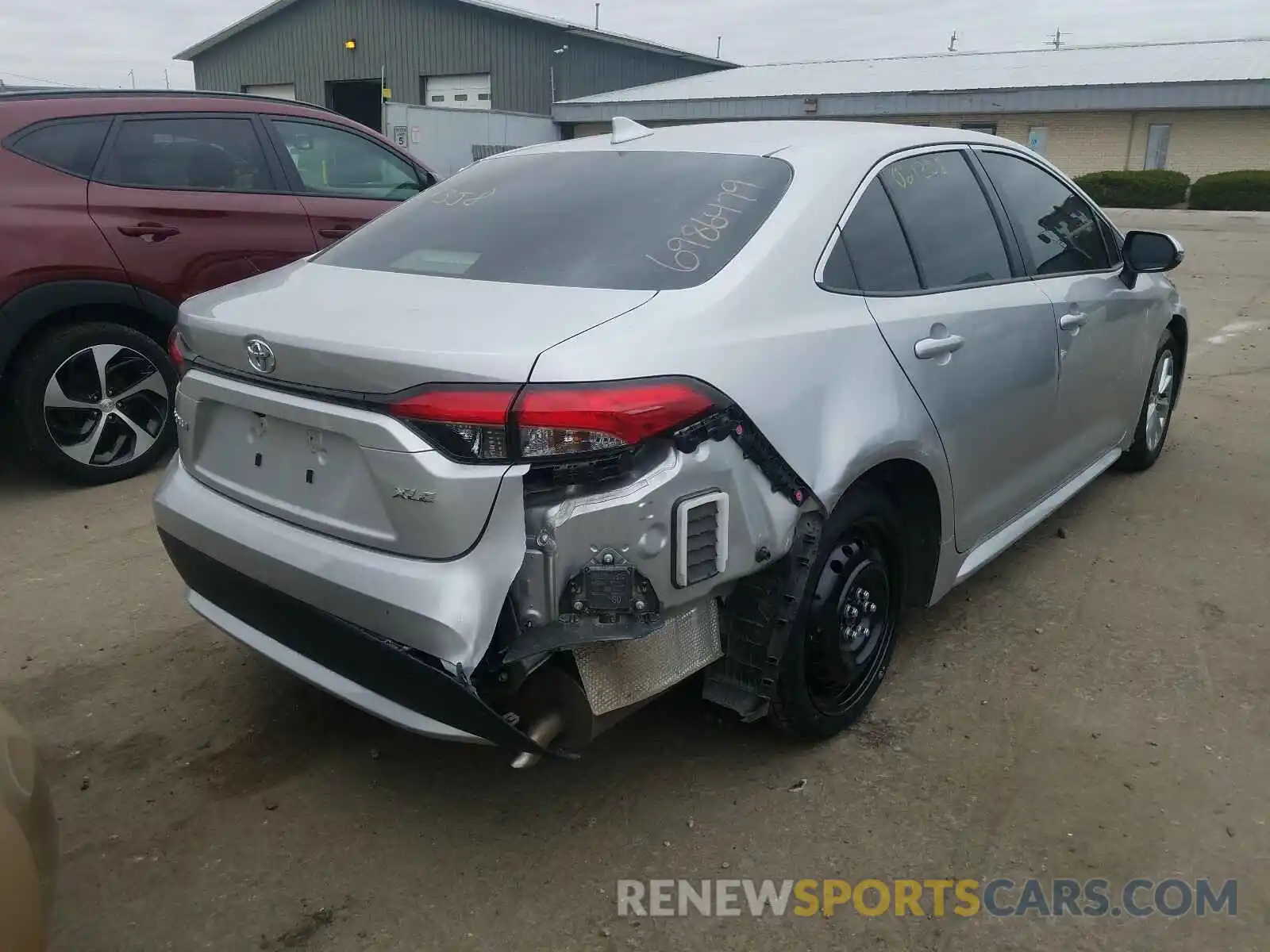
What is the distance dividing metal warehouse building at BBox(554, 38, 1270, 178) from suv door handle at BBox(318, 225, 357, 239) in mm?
24952

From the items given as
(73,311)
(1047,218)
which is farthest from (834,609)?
(73,311)

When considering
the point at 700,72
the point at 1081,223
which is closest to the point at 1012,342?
the point at 1081,223

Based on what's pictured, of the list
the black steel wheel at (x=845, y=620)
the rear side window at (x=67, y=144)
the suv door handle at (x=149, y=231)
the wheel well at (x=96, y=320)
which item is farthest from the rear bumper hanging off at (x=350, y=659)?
the rear side window at (x=67, y=144)

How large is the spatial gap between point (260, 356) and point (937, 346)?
6.06 feet

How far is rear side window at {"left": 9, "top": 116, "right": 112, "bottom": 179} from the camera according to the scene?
482 cm

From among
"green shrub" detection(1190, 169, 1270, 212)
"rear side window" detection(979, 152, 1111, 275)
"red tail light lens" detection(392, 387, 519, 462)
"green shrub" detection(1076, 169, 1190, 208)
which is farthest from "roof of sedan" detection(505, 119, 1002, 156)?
"green shrub" detection(1190, 169, 1270, 212)

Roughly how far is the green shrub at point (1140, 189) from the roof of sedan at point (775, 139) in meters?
23.6

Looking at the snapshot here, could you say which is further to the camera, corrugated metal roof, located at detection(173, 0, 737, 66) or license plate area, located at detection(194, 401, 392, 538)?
corrugated metal roof, located at detection(173, 0, 737, 66)

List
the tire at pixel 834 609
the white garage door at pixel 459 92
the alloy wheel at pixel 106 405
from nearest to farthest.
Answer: the tire at pixel 834 609 < the alloy wheel at pixel 106 405 < the white garage door at pixel 459 92

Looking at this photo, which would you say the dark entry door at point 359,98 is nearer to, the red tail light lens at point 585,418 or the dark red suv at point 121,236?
the dark red suv at point 121,236

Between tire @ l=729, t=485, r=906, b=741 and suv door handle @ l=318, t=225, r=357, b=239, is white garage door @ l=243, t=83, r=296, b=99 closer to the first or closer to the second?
suv door handle @ l=318, t=225, r=357, b=239

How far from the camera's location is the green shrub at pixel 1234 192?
2316 cm

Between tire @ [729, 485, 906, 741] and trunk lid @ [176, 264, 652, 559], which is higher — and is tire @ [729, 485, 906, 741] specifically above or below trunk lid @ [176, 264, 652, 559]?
below

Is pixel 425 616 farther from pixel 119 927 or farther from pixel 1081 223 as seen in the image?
pixel 1081 223
